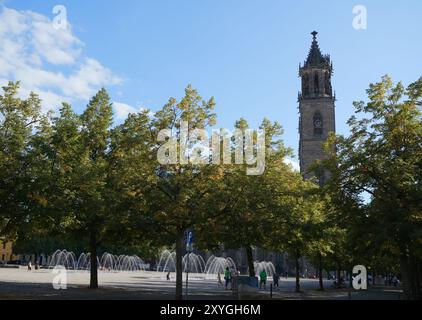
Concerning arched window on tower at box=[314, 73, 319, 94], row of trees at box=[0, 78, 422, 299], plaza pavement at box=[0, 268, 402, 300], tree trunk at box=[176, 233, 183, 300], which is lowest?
plaza pavement at box=[0, 268, 402, 300]

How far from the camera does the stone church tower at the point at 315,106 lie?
104m

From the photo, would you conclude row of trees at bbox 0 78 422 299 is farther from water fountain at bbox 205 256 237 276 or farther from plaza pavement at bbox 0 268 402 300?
water fountain at bbox 205 256 237 276

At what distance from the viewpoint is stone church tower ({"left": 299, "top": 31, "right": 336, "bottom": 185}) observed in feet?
341

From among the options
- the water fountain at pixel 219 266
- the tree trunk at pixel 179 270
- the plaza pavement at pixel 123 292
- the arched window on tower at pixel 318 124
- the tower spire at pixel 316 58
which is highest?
the tower spire at pixel 316 58

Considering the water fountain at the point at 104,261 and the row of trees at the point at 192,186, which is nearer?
the row of trees at the point at 192,186

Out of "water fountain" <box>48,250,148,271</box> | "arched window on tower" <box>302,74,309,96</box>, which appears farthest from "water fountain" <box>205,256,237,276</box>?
"arched window on tower" <box>302,74,309,96</box>

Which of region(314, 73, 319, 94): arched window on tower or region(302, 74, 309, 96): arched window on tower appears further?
region(302, 74, 309, 96): arched window on tower

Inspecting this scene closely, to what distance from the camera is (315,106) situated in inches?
4195

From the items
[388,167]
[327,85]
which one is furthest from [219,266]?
[388,167]

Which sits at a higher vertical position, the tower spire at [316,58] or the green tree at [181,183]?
the tower spire at [316,58]

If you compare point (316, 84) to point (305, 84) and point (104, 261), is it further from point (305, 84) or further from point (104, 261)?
point (104, 261)

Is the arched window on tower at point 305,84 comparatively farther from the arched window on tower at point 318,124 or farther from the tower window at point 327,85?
the arched window on tower at point 318,124

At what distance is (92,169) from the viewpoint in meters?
25.5

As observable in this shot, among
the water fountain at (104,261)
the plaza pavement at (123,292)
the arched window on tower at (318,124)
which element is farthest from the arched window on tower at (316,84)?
the plaza pavement at (123,292)
